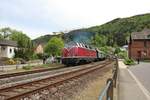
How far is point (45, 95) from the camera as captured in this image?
44.0ft

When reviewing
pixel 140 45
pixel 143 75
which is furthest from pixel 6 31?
pixel 143 75

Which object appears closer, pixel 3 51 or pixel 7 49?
pixel 7 49

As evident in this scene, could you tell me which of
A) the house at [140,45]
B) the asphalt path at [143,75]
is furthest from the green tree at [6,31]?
the asphalt path at [143,75]

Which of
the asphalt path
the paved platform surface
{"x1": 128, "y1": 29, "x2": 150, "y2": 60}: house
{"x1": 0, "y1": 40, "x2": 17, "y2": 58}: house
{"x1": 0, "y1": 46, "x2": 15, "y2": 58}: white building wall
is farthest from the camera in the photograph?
{"x1": 128, "y1": 29, "x2": 150, "y2": 60}: house

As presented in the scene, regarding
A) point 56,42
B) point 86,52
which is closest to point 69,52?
point 86,52

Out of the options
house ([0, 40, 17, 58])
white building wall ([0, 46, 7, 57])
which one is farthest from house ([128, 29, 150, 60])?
white building wall ([0, 46, 7, 57])

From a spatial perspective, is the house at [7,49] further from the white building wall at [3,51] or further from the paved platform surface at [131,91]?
the paved platform surface at [131,91]

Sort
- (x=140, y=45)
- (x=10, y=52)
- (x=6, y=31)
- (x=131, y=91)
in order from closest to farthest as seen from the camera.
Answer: (x=131, y=91), (x=10, y=52), (x=140, y=45), (x=6, y=31)

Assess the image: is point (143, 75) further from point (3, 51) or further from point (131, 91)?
point (3, 51)

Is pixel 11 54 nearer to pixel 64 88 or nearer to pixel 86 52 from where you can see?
pixel 86 52

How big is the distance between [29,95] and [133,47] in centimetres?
8791

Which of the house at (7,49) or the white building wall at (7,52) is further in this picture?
the white building wall at (7,52)

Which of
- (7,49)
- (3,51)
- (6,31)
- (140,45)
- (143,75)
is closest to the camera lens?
(143,75)

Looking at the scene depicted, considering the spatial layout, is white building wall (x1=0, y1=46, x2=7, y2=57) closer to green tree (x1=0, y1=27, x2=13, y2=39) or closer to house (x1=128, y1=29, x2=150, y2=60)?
house (x1=128, y1=29, x2=150, y2=60)
